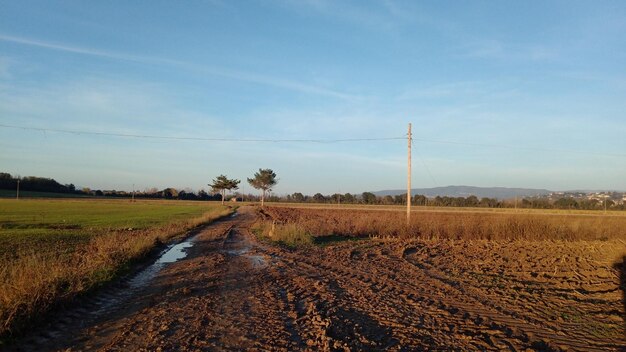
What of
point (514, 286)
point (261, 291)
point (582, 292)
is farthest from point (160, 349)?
point (582, 292)

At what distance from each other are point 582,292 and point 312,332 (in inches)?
305

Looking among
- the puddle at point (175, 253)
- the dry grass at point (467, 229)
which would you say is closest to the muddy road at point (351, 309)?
the puddle at point (175, 253)

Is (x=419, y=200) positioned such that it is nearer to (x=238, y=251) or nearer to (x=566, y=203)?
(x=566, y=203)

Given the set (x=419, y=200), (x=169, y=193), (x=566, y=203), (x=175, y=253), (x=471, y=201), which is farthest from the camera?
(x=169, y=193)

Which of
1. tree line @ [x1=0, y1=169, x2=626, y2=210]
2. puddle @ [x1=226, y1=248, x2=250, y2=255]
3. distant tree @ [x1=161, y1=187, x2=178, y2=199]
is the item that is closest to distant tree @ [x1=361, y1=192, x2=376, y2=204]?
tree line @ [x1=0, y1=169, x2=626, y2=210]

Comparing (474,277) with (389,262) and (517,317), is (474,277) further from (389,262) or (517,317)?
(517,317)

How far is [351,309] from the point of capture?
27.0 feet

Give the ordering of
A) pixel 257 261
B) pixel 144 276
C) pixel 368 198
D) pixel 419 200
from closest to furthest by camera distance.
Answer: pixel 144 276
pixel 257 261
pixel 419 200
pixel 368 198

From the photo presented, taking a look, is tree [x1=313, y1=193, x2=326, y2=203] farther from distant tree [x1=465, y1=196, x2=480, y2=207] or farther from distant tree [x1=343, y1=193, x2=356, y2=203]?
distant tree [x1=465, y1=196, x2=480, y2=207]

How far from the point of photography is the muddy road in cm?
630

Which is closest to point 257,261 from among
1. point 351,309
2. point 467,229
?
point 351,309

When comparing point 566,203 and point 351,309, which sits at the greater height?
point 566,203

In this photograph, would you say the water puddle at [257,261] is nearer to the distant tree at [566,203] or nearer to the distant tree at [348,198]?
the distant tree at [566,203]

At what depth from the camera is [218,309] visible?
8180mm
